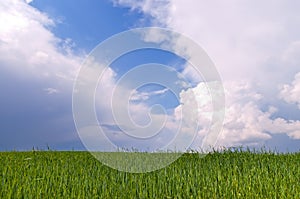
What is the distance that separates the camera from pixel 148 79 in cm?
719

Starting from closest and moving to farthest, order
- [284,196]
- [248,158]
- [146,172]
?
[284,196] → [146,172] → [248,158]

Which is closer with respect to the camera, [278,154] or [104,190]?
[104,190]

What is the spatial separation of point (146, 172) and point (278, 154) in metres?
5.63

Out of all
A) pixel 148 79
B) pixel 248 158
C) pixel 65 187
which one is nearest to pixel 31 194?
pixel 65 187

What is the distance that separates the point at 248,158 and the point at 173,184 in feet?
14.8

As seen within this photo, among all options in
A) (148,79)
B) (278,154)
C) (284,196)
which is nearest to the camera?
(284,196)

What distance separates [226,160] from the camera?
394 inches

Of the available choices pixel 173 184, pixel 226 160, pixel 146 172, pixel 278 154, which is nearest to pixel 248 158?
pixel 226 160

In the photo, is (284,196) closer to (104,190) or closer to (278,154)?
(104,190)

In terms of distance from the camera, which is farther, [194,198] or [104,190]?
→ [104,190]

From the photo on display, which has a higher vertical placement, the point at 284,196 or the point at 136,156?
the point at 136,156

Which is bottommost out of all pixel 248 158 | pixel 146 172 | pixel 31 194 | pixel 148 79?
pixel 31 194

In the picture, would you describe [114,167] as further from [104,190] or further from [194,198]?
[194,198]

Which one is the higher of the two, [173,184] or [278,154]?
[278,154]
